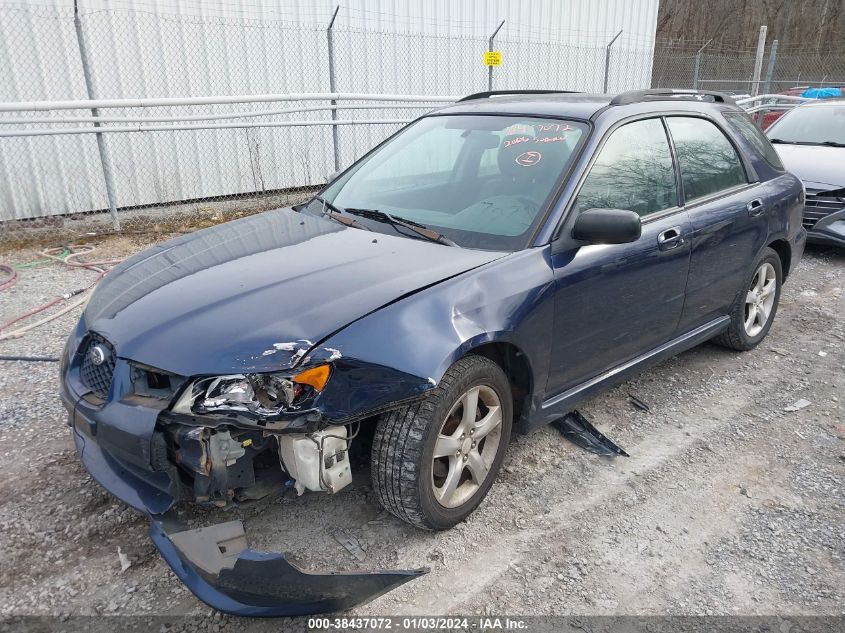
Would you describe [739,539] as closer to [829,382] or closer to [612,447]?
[612,447]

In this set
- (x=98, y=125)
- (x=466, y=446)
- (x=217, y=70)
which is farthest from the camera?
(x=217, y=70)

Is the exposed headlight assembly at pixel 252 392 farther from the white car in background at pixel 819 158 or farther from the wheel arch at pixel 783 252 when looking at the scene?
the white car in background at pixel 819 158

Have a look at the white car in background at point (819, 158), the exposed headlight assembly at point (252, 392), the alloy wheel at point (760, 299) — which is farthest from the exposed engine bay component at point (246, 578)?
the white car in background at point (819, 158)

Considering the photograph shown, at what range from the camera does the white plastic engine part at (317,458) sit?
89.7 inches

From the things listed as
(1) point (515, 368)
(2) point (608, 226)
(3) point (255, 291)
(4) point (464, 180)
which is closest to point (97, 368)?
(3) point (255, 291)

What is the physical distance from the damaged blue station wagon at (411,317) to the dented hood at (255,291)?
0.4 inches

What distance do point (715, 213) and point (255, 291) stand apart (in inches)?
106

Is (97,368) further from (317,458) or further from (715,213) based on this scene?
(715,213)

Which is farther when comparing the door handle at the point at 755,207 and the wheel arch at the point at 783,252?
the wheel arch at the point at 783,252

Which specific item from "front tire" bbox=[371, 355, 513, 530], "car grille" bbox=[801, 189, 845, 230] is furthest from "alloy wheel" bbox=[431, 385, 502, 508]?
"car grille" bbox=[801, 189, 845, 230]

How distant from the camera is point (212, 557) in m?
2.12

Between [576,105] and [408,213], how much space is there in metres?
1.09

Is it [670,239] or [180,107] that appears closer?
[670,239]

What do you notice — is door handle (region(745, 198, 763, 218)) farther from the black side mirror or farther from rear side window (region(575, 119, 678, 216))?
the black side mirror
